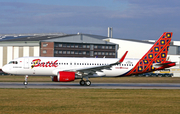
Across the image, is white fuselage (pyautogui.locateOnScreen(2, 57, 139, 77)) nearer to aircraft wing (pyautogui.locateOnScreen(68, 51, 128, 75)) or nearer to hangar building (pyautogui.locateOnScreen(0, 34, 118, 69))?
aircraft wing (pyautogui.locateOnScreen(68, 51, 128, 75))

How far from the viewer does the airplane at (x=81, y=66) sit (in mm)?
39219

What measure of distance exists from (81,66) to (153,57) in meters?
10.6

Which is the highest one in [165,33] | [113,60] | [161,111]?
[165,33]

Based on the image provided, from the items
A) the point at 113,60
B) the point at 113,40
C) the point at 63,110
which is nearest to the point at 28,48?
the point at 113,40

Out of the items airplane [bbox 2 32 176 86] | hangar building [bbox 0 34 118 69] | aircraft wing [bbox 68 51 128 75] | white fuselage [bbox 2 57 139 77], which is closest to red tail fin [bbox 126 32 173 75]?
airplane [bbox 2 32 176 86]

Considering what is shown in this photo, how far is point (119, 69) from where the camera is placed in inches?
1665

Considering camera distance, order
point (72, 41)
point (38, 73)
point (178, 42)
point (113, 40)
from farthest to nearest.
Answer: point (178, 42) → point (113, 40) → point (72, 41) → point (38, 73)

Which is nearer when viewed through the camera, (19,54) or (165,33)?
(165,33)

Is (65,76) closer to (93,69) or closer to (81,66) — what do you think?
(93,69)

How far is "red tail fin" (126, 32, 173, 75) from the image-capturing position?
141 ft

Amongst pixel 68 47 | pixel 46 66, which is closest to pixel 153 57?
pixel 46 66

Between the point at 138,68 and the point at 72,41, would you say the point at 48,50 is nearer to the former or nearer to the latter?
the point at 72,41

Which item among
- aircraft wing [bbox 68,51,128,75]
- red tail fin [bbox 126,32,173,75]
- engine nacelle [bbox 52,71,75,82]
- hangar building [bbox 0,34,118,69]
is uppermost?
hangar building [bbox 0,34,118,69]

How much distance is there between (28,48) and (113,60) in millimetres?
58105
